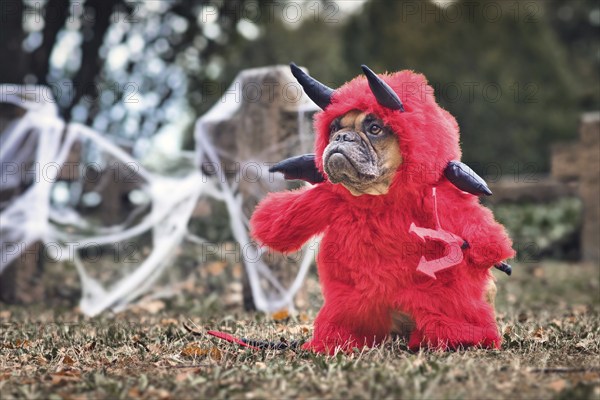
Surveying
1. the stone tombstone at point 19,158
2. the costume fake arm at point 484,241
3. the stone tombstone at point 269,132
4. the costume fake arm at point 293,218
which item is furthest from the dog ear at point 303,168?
the stone tombstone at point 19,158

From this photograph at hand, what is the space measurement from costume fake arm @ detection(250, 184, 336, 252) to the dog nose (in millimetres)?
371

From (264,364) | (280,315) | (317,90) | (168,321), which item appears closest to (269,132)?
(280,315)

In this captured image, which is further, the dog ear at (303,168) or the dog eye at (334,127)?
the dog ear at (303,168)

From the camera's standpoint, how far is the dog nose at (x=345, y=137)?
3648 mm

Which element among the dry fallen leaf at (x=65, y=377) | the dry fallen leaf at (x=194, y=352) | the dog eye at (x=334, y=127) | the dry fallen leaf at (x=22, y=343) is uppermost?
the dog eye at (x=334, y=127)

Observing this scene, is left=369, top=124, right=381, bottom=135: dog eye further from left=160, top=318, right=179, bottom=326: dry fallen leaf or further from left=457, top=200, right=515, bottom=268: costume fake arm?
left=160, top=318, right=179, bottom=326: dry fallen leaf

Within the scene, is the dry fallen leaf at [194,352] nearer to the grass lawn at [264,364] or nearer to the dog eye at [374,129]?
the grass lawn at [264,364]

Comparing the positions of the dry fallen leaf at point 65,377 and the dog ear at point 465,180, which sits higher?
the dog ear at point 465,180

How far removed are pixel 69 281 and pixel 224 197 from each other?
6.99 feet

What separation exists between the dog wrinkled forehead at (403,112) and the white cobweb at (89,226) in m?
2.42

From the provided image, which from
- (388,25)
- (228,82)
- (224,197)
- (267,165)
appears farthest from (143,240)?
(388,25)

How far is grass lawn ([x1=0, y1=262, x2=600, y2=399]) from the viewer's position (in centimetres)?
297

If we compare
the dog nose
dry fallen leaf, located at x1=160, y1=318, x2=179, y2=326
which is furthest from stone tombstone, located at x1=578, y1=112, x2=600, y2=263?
the dog nose

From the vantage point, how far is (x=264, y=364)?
3480 mm
